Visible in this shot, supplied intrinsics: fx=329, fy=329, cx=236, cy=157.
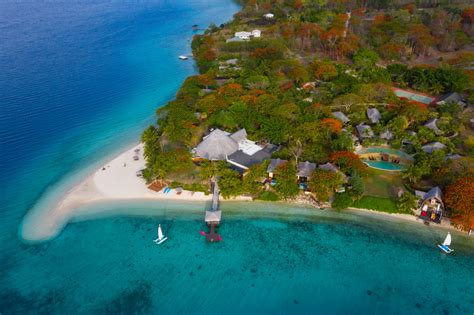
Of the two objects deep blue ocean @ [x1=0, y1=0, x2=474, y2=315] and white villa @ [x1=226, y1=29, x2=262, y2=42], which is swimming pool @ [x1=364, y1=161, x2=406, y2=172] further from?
white villa @ [x1=226, y1=29, x2=262, y2=42]

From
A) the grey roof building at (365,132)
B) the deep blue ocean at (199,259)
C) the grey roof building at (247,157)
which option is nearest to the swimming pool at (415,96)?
the grey roof building at (365,132)

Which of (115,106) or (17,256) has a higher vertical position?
(115,106)

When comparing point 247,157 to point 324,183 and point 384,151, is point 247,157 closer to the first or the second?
point 324,183

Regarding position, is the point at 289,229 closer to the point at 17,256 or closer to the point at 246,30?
the point at 17,256

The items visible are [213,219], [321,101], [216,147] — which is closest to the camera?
[213,219]

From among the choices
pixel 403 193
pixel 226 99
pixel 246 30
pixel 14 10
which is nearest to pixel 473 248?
pixel 403 193

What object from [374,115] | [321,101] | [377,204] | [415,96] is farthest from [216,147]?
[415,96]

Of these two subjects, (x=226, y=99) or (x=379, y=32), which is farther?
(x=379, y=32)
